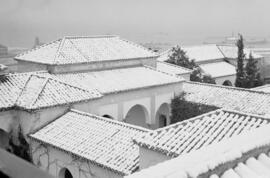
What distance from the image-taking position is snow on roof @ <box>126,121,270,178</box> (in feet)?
8.40

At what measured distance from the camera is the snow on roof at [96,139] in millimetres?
9383

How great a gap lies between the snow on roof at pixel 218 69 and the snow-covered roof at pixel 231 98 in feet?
37.4

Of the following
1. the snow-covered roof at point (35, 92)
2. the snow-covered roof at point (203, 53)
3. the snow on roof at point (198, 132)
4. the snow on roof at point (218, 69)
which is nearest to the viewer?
the snow on roof at point (198, 132)

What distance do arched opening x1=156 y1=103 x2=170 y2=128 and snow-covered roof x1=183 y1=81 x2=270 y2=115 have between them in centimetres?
126

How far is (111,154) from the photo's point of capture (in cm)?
971

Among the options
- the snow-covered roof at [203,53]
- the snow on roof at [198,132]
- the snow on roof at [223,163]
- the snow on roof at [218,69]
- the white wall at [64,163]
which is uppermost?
the snow on roof at [223,163]

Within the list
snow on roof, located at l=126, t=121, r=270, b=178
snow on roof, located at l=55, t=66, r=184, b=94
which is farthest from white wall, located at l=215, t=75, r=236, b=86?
snow on roof, located at l=126, t=121, r=270, b=178

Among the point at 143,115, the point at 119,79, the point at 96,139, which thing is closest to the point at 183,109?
the point at 143,115

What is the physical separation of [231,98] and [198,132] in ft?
26.6

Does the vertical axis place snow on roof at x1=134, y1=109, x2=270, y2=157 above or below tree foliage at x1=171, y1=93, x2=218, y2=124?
above

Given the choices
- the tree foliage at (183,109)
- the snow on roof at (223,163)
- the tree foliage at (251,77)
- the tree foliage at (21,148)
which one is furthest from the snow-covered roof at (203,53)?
the snow on roof at (223,163)

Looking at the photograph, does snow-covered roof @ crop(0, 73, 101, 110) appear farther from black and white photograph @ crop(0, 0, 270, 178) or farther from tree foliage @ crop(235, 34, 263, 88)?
tree foliage @ crop(235, 34, 263, 88)

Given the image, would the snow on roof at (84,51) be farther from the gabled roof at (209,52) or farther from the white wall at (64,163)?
the gabled roof at (209,52)

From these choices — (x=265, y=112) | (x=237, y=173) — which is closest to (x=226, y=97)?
(x=265, y=112)
